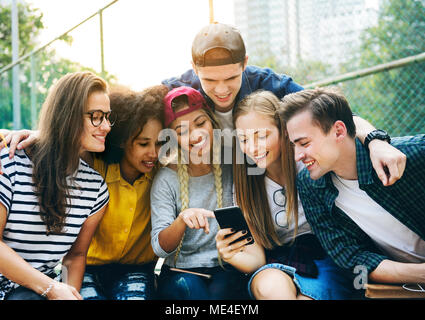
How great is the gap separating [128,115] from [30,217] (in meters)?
0.53

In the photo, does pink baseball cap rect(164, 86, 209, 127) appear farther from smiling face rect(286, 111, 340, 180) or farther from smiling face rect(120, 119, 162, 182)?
Answer: smiling face rect(286, 111, 340, 180)

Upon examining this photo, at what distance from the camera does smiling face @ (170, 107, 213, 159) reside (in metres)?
1.69

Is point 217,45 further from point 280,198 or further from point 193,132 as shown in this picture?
point 280,198

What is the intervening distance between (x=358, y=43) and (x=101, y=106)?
2.52m

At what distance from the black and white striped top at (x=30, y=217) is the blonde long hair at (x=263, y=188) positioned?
583mm

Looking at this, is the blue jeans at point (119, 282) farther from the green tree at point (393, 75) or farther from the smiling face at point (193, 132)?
the green tree at point (393, 75)

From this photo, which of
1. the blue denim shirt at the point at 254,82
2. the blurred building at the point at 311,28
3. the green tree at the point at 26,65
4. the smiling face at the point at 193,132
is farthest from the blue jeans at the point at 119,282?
the blurred building at the point at 311,28

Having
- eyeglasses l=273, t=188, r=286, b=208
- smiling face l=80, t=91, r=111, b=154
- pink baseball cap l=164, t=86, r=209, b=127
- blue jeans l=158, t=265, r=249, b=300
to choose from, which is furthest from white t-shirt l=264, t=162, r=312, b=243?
smiling face l=80, t=91, r=111, b=154

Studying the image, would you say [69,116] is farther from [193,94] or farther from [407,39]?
[407,39]

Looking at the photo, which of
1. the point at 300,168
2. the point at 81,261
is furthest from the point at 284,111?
the point at 81,261

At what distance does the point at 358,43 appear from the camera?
3381 mm

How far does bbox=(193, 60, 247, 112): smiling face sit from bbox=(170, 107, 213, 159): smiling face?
0.12 m

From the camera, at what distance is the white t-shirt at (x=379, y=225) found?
1449 mm

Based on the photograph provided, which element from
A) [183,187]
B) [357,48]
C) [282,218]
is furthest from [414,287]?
[357,48]
